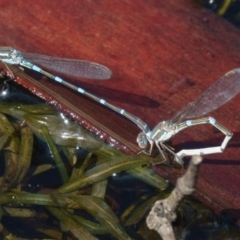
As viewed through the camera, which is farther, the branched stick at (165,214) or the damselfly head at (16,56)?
the damselfly head at (16,56)

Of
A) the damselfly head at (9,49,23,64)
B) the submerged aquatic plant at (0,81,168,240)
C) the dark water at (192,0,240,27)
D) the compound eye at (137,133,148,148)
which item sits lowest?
the submerged aquatic plant at (0,81,168,240)

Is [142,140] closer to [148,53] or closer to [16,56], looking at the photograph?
[148,53]

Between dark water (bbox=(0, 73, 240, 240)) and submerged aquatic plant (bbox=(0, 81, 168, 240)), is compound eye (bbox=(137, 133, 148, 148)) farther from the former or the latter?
dark water (bbox=(0, 73, 240, 240))

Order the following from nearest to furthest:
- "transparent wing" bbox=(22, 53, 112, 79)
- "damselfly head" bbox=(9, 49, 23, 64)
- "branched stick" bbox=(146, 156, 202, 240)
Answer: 1. "branched stick" bbox=(146, 156, 202, 240)
2. "transparent wing" bbox=(22, 53, 112, 79)
3. "damselfly head" bbox=(9, 49, 23, 64)

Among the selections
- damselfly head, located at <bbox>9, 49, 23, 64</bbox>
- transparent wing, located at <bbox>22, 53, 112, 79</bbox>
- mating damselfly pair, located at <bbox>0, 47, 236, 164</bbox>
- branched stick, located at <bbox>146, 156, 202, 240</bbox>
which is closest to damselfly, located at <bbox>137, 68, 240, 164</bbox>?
mating damselfly pair, located at <bbox>0, 47, 236, 164</bbox>

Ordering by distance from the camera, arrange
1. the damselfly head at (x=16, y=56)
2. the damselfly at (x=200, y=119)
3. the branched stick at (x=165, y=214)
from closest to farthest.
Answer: the branched stick at (x=165, y=214) → the damselfly at (x=200, y=119) → the damselfly head at (x=16, y=56)

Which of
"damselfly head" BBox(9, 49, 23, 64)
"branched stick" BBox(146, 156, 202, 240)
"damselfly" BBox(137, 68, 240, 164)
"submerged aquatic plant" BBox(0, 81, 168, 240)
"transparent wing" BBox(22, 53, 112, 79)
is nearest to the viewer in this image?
"branched stick" BBox(146, 156, 202, 240)

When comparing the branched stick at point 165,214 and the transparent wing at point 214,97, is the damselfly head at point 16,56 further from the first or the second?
the branched stick at point 165,214

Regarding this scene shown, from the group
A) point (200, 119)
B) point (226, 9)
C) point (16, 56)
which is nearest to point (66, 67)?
point (16, 56)

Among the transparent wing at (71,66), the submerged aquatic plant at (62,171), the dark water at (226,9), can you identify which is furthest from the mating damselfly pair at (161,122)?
the dark water at (226,9)
